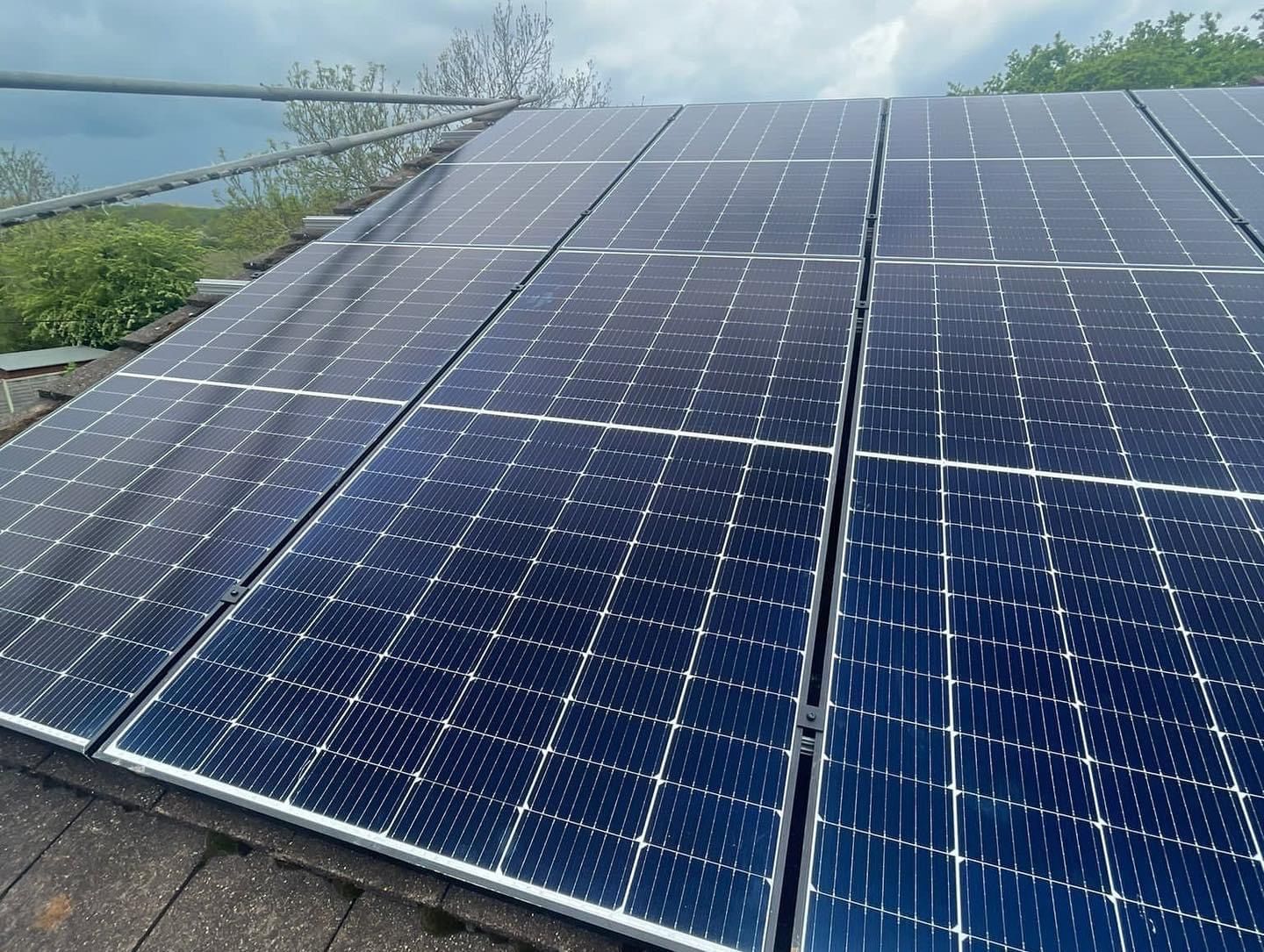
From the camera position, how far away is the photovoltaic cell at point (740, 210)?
10828mm

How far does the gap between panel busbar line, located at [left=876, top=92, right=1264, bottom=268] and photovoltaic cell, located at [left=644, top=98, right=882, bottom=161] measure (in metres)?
1.00

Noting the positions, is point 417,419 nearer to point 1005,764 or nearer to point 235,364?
point 235,364

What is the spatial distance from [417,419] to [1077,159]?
1456cm

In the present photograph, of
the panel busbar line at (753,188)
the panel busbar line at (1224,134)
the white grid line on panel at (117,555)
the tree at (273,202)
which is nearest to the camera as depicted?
the white grid line on panel at (117,555)

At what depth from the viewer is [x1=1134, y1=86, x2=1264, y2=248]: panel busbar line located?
10.5 m

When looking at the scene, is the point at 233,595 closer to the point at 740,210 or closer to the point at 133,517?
the point at 133,517

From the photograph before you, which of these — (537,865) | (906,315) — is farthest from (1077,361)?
(537,865)

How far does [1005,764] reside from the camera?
4.50 metres

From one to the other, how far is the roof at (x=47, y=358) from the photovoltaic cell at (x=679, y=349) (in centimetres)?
1489

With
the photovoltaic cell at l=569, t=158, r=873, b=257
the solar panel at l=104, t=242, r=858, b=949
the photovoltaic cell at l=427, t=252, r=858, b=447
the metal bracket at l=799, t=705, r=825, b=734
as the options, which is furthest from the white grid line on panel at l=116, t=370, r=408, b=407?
the metal bracket at l=799, t=705, r=825, b=734

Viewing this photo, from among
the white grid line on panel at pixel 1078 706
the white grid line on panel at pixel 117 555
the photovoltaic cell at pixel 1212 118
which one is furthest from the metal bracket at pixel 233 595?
the photovoltaic cell at pixel 1212 118

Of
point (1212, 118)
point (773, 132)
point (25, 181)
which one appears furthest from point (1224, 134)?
point (25, 181)

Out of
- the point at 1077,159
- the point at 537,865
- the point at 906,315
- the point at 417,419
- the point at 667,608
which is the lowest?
the point at 537,865

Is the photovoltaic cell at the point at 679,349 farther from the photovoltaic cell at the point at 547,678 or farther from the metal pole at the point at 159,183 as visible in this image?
the metal pole at the point at 159,183
